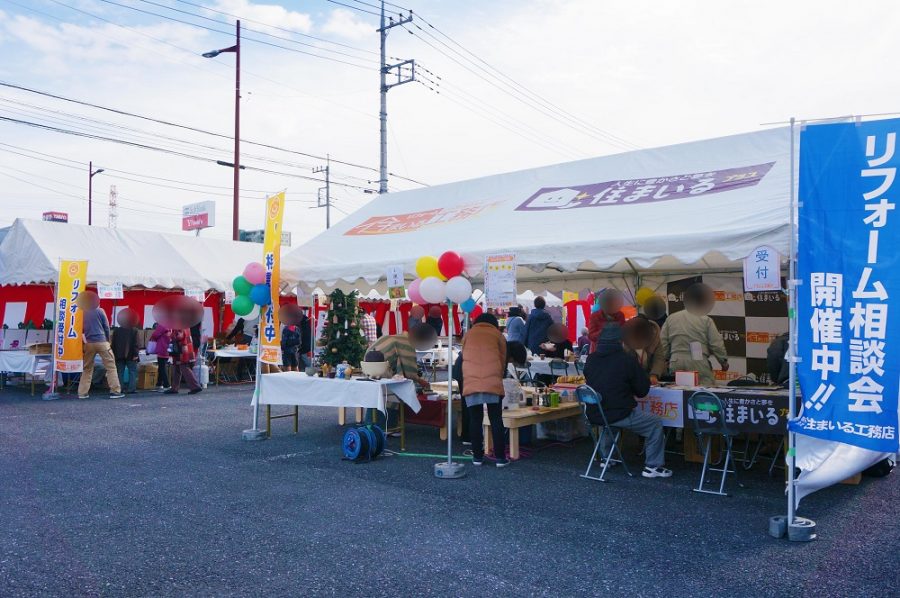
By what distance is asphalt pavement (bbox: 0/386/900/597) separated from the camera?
355 centimetres

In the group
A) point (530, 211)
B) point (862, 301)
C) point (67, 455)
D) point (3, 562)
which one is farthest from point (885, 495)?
point (67, 455)

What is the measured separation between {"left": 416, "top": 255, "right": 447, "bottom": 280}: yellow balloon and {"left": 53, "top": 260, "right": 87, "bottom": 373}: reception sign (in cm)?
736

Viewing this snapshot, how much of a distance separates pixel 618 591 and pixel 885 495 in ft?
10.1

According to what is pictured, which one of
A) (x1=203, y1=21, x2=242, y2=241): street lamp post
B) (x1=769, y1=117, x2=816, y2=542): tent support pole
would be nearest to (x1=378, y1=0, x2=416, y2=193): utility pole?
(x1=203, y1=21, x2=242, y2=241): street lamp post

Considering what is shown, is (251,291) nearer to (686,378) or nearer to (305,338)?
(686,378)

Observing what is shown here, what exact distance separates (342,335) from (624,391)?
4059 millimetres

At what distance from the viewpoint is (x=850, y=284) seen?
3.85 meters

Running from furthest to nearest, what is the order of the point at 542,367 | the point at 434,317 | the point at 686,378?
the point at 434,317 < the point at 542,367 < the point at 686,378

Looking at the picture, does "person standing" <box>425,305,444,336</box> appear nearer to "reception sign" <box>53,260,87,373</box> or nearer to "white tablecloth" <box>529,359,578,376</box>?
"white tablecloth" <box>529,359,578,376</box>

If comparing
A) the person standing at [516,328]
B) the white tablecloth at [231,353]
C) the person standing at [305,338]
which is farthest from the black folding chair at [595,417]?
the person standing at [305,338]

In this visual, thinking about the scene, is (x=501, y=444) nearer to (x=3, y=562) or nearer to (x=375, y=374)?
(x=375, y=374)

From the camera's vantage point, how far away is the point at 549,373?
10.0m

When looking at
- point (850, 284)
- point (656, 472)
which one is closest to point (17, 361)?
point (656, 472)

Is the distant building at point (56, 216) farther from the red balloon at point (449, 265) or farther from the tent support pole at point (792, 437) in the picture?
the tent support pole at point (792, 437)
